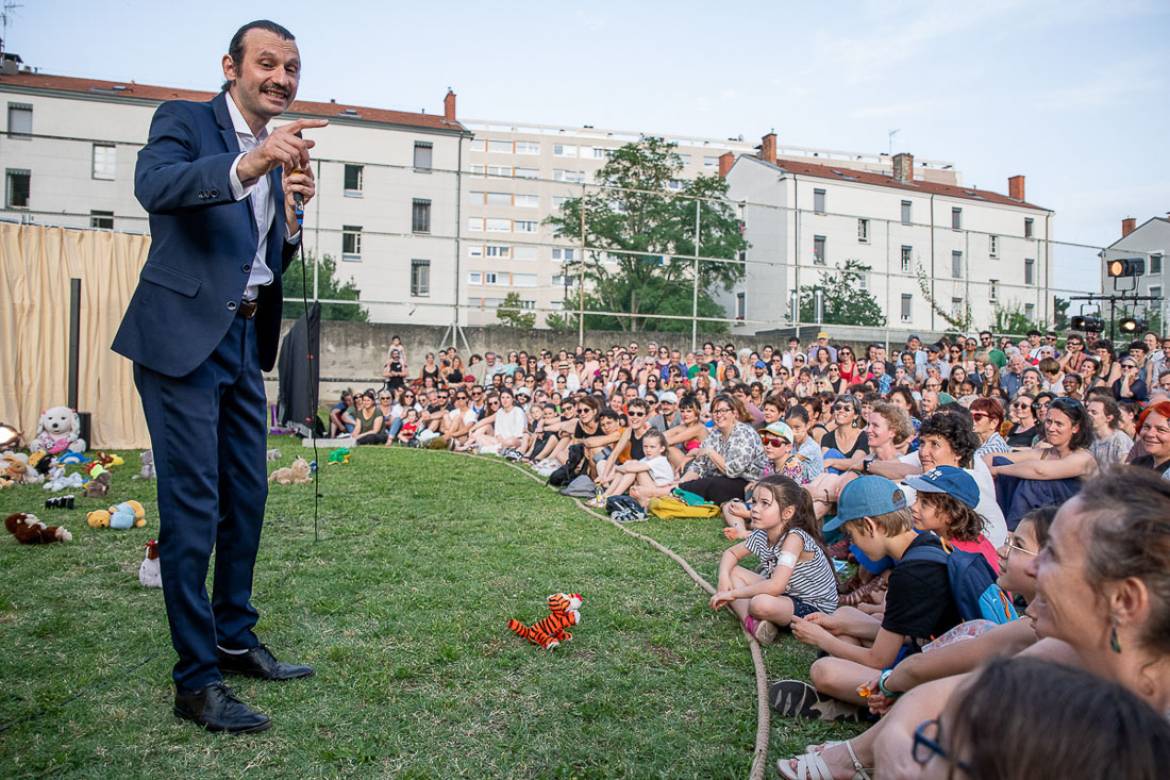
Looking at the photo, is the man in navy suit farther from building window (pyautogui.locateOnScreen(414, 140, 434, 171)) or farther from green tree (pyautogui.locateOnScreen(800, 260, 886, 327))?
building window (pyautogui.locateOnScreen(414, 140, 434, 171))

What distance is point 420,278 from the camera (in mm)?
20375

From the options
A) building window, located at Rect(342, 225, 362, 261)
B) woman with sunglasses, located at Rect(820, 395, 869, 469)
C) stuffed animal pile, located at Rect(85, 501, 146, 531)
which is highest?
building window, located at Rect(342, 225, 362, 261)

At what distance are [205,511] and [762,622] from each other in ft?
8.33

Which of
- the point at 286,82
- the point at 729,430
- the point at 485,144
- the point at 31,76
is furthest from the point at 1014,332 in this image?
the point at 485,144

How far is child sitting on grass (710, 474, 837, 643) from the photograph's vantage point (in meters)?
3.93

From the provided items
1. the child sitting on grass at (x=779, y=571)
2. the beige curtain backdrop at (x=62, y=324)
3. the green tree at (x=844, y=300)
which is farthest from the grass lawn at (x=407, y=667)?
the green tree at (x=844, y=300)

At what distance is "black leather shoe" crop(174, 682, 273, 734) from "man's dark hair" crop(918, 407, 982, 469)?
13.4 ft

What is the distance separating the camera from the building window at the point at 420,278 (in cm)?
1962

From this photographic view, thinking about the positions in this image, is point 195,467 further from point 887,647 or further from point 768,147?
point 768,147

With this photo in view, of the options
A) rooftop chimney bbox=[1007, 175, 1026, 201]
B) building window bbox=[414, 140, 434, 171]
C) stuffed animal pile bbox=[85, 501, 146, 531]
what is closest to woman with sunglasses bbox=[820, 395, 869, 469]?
stuffed animal pile bbox=[85, 501, 146, 531]

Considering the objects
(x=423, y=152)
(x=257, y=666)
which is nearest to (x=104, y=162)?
(x=257, y=666)

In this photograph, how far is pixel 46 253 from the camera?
12898mm

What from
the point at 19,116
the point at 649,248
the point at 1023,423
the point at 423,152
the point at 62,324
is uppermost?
the point at 19,116

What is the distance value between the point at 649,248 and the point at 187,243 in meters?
20.0
